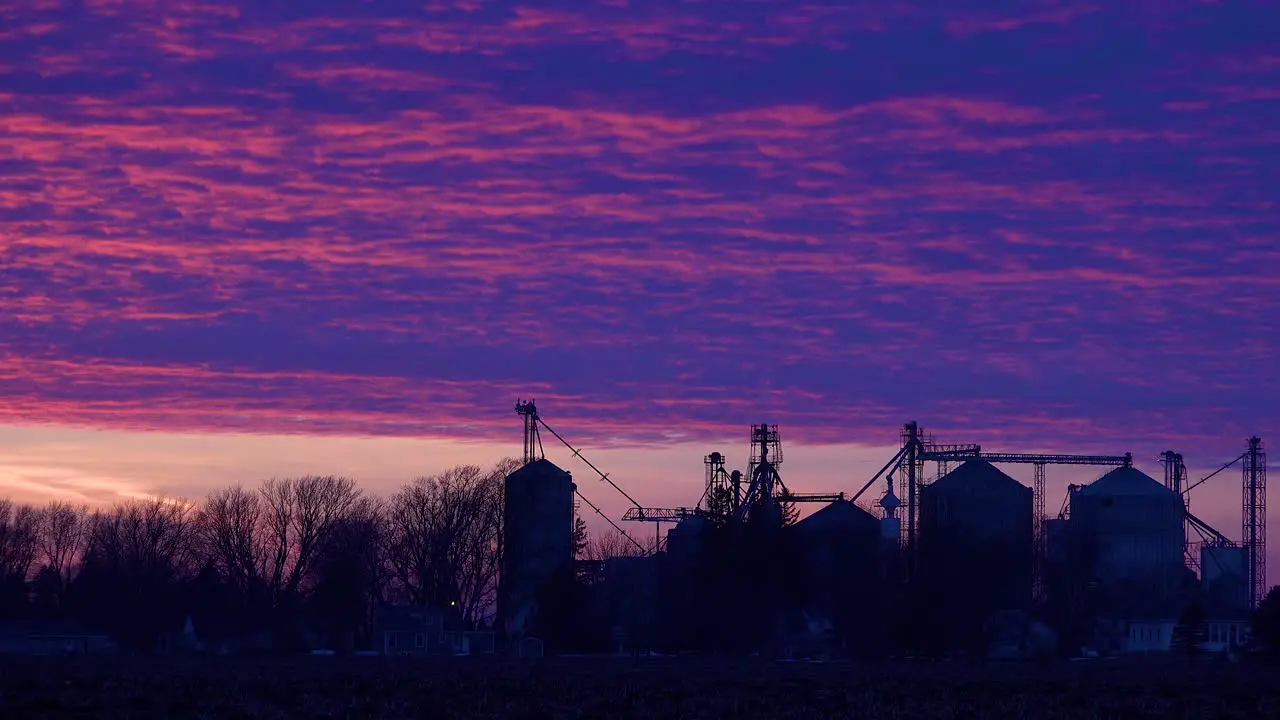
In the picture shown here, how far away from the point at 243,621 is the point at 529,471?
26.3 m

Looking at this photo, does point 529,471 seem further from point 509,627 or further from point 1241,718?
point 1241,718

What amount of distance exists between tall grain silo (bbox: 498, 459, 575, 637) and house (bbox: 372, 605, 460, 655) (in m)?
10.8

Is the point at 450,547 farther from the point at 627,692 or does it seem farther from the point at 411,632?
the point at 627,692

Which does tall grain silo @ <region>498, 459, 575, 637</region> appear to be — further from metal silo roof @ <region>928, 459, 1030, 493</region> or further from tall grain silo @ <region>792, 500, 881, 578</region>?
metal silo roof @ <region>928, 459, 1030, 493</region>

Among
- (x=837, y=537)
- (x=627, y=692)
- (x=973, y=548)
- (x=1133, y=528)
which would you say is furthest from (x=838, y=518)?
(x=627, y=692)

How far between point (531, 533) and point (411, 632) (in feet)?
63.6

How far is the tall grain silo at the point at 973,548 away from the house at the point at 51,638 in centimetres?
5656

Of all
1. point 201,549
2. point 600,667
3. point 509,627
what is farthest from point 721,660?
point 201,549

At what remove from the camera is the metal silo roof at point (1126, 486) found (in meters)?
146

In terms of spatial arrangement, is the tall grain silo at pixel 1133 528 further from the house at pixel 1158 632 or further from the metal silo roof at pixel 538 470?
the metal silo roof at pixel 538 470

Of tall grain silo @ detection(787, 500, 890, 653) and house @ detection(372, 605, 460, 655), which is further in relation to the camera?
house @ detection(372, 605, 460, 655)

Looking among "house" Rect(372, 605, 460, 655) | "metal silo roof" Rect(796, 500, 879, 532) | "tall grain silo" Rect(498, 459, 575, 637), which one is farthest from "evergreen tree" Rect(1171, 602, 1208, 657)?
"house" Rect(372, 605, 460, 655)

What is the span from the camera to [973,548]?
113 meters

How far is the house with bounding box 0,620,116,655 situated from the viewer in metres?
120
